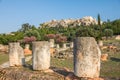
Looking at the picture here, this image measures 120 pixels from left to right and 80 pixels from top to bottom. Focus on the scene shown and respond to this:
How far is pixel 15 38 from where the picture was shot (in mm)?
54438

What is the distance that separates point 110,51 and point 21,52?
1310cm

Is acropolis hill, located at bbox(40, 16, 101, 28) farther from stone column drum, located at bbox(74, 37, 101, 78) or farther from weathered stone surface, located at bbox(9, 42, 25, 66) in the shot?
stone column drum, located at bbox(74, 37, 101, 78)

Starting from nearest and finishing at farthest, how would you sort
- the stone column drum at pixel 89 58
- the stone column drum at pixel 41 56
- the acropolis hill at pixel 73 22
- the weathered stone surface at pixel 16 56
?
the stone column drum at pixel 89 58
the stone column drum at pixel 41 56
the weathered stone surface at pixel 16 56
the acropolis hill at pixel 73 22

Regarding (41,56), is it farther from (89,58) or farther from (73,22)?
(73,22)

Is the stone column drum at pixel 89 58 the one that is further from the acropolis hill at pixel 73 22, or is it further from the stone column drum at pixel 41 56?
the acropolis hill at pixel 73 22

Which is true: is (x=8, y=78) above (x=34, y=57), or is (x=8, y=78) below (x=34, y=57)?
below

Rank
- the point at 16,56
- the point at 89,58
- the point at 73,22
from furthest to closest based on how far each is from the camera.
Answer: the point at 73,22, the point at 16,56, the point at 89,58

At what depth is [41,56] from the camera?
15711 mm

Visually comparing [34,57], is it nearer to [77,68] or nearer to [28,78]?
[28,78]

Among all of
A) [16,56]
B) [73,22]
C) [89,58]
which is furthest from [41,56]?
[73,22]

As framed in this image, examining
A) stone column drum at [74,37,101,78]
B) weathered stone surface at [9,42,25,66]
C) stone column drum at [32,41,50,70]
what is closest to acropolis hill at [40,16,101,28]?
weathered stone surface at [9,42,25,66]

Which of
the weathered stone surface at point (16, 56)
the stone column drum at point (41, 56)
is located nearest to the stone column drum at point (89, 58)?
the stone column drum at point (41, 56)

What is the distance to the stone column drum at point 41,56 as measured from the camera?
1555 centimetres

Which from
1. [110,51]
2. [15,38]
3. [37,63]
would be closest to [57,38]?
[15,38]
